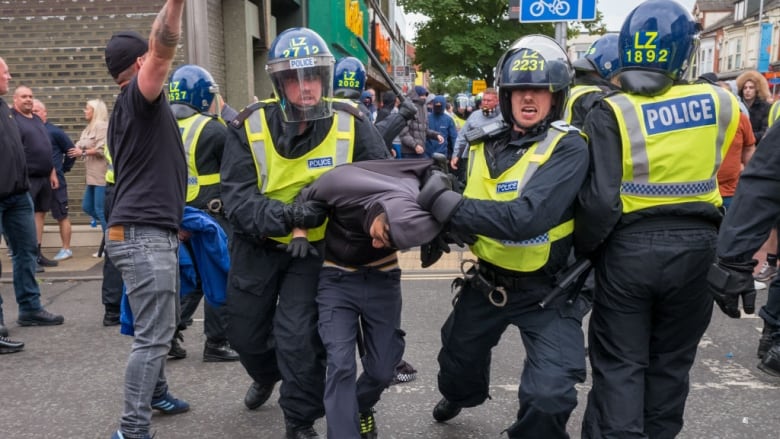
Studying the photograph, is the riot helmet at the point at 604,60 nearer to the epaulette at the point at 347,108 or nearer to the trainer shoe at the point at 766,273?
the epaulette at the point at 347,108

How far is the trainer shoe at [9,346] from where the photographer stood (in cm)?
500

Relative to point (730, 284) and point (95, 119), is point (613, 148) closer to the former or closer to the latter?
point (730, 284)

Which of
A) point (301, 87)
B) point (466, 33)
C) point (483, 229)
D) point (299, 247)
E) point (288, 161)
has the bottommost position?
point (299, 247)

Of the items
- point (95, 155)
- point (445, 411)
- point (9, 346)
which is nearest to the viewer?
point (445, 411)

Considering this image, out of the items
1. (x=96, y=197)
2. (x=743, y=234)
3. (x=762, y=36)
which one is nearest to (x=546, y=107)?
(x=743, y=234)

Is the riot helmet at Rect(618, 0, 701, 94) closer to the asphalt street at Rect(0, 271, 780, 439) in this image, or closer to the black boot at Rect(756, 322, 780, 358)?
the asphalt street at Rect(0, 271, 780, 439)

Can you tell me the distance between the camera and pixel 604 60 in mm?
4797

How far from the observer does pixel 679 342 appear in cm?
295

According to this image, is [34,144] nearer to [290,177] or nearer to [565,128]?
[290,177]

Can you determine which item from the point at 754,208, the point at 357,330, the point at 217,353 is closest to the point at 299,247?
the point at 357,330

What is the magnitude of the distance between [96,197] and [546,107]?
21.6 feet

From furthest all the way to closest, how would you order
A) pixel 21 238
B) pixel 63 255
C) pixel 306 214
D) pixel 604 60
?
pixel 63 255, pixel 21 238, pixel 604 60, pixel 306 214

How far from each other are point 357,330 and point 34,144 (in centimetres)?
524

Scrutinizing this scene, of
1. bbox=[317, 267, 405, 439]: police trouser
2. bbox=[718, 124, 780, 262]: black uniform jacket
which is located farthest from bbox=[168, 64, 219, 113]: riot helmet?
bbox=[718, 124, 780, 262]: black uniform jacket
